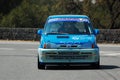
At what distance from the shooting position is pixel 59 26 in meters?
17.2

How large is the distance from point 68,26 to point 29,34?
22.2m

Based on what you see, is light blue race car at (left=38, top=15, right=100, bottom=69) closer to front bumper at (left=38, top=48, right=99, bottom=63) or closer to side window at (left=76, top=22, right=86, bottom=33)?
front bumper at (left=38, top=48, right=99, bottom=63)

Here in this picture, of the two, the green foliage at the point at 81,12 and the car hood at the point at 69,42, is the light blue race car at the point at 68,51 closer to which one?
the car hood at the point at 69,42

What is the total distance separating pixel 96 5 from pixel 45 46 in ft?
107

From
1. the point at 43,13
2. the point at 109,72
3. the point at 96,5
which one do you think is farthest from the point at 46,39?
the point at 43,13

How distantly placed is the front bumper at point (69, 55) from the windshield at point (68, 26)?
126 centimetres

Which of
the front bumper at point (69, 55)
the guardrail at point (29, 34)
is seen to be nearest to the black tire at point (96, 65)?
the front bumper at point (69, 55)

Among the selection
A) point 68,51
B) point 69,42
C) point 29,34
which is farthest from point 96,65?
point 29,34

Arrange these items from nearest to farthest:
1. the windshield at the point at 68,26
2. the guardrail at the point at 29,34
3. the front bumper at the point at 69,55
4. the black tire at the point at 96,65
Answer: the front bumper at the point at 69,55
the black tire at the point at 96,65
the windshield at the point at 68,26
the guardrail at the point at 29,34

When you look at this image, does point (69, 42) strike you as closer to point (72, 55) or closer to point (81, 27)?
point (72, 55)

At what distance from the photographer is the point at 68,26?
1717cm

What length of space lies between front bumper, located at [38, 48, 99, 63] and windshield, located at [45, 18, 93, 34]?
1.26m

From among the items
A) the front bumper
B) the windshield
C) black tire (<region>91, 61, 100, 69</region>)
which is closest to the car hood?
the front bumper

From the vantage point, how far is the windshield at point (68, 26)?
667 inches
